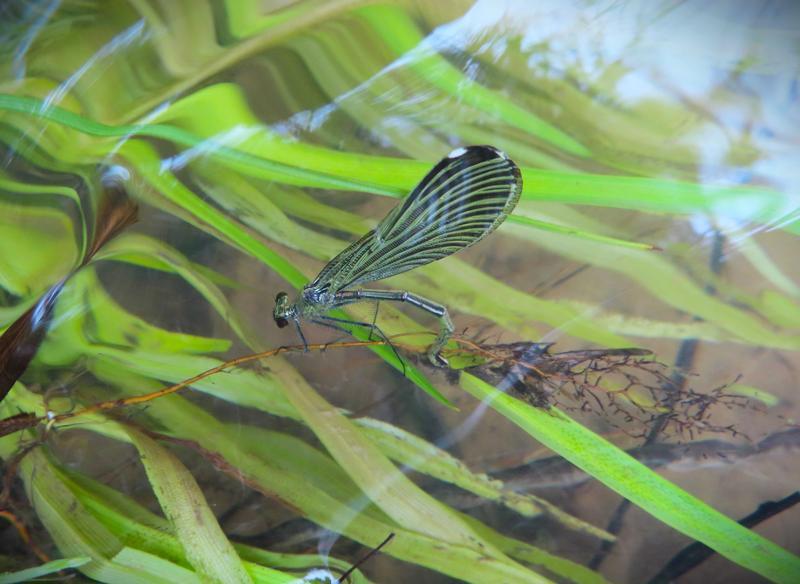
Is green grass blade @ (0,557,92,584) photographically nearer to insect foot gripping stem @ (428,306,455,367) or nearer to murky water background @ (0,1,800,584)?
murky water background @ (0,1,800,584)

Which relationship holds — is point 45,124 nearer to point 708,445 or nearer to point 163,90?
point 163,90

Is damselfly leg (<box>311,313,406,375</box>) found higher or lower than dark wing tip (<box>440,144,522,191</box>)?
lower

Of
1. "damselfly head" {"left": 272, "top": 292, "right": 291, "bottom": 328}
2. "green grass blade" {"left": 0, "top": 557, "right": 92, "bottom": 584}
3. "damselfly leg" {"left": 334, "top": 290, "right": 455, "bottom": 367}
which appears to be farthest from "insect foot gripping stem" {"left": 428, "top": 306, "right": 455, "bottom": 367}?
"green grass blade" {"left": 0, "top": 557, "right": 92, "bottom": 584}

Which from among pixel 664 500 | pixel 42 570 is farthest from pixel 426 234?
pixel 42 570

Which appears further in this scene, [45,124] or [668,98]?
[45,124]

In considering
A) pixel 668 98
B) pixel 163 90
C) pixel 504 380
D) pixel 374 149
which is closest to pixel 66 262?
pixel 163 90

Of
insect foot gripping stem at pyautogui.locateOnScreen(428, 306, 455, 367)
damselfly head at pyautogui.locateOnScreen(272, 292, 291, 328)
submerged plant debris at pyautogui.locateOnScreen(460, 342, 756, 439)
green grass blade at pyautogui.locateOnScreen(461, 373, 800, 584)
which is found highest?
damselfly head at pyautogui.locateOnScreen(272, 292, 291, 328)

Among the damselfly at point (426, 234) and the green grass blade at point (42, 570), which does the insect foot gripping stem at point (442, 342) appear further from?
the green grass blade at point (42, 570)

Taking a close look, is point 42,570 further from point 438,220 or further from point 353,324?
point 438,220
